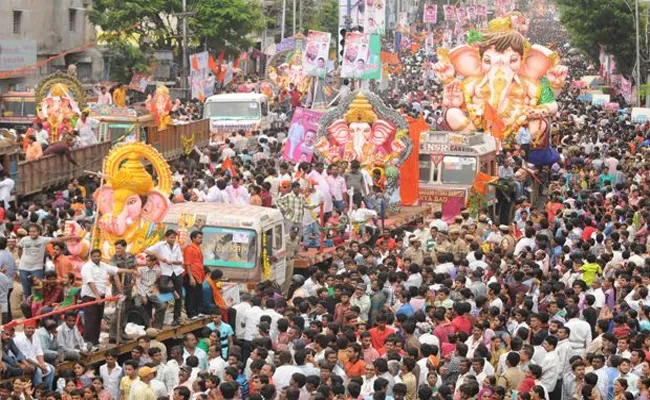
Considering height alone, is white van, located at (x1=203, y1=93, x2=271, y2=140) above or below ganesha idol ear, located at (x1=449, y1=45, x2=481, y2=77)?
below

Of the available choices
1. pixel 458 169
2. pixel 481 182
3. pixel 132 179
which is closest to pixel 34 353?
pixel 132 179

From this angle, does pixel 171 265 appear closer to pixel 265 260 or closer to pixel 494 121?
pixel 265 260

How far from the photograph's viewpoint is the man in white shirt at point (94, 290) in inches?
688

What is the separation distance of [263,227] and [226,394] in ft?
22.1

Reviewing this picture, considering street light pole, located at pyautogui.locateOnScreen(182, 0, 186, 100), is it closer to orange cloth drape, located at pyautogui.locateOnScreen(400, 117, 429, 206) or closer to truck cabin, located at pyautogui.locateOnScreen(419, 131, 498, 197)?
truck cabin, located at pyautogui.locateOnScreen(419, 131, 498, 197)

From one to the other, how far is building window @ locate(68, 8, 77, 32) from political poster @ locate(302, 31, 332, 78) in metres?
12.2

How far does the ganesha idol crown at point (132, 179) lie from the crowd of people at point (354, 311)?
949mm

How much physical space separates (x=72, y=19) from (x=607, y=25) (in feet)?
65.6

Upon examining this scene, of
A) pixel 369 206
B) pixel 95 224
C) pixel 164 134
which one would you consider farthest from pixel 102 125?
pixel 95 224

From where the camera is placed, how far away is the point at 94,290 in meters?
17.5

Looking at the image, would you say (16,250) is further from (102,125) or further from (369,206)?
(102,125)

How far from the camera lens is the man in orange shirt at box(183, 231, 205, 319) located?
750 inches

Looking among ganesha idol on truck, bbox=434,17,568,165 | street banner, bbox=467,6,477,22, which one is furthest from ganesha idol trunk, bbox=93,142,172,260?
street banner, bbox=467,6,477,22

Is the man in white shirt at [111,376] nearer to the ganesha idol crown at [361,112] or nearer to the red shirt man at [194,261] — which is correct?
the red shirt man at [194,261]
